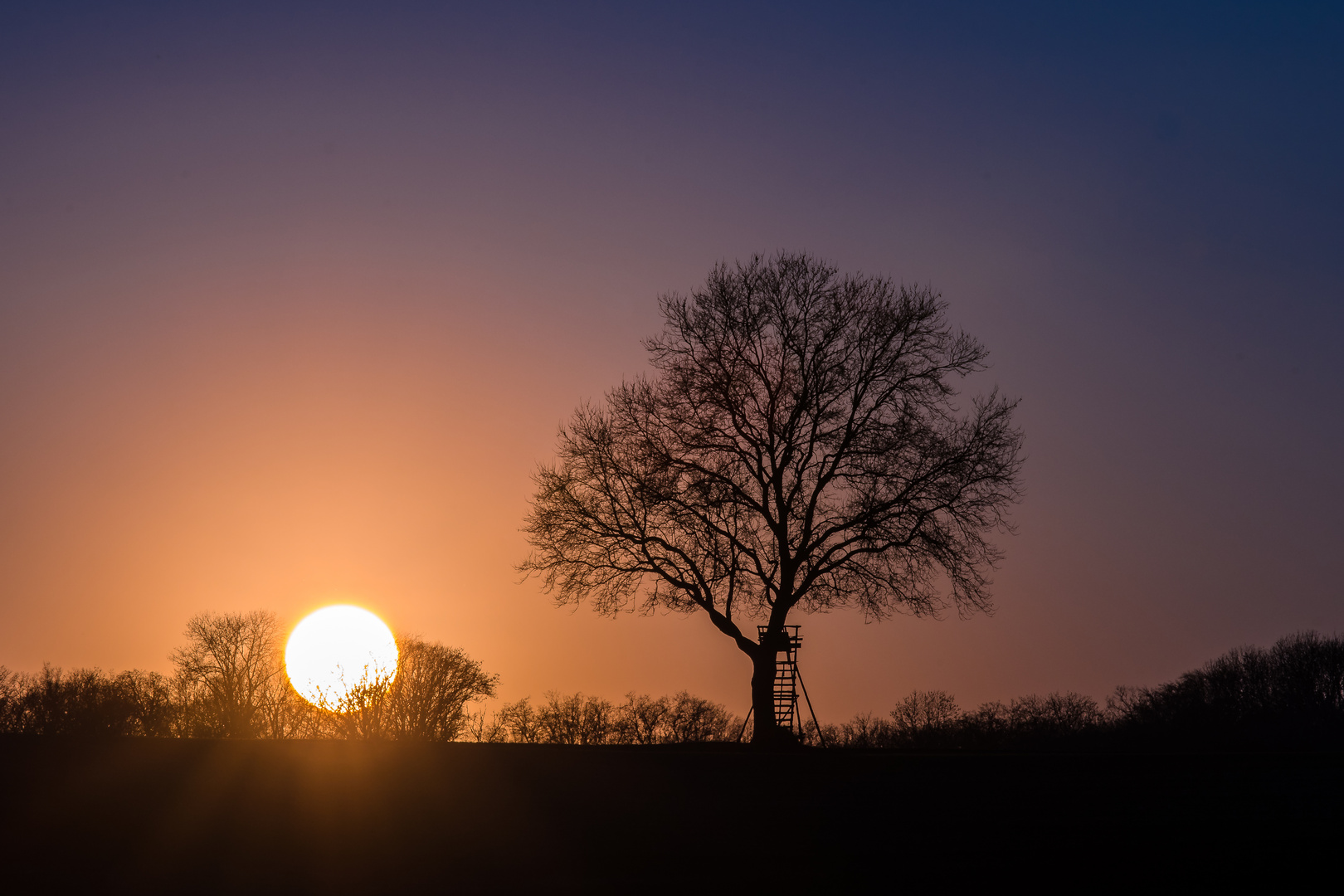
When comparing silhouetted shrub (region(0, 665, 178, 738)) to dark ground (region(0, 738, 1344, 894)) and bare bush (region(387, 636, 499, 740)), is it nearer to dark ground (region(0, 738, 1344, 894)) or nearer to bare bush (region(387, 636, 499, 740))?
bare bush (region(387, 636, 499, 740))

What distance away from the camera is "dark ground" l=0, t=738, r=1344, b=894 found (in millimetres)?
6762

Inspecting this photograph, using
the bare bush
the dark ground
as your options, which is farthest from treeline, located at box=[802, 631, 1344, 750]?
the bare bush

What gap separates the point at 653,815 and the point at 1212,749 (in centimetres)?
1135

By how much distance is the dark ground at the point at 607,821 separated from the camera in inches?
266

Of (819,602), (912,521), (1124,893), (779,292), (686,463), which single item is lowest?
(1124,893)

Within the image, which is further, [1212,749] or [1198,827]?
[1212,749]

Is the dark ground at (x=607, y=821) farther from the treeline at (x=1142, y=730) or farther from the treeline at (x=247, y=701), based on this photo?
the treeline at (x=247, y=701)

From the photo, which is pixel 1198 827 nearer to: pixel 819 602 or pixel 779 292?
pixel 819 602

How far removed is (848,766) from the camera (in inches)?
471

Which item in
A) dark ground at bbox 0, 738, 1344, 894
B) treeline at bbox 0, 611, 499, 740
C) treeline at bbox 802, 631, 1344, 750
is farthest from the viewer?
treeline at bbox 0, 611, 499, 740

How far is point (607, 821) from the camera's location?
A: 845cm

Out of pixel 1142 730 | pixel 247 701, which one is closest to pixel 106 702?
pixel 247 701

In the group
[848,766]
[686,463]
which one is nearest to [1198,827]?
[848,766]

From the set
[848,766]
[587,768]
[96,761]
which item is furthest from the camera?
[848,766]
